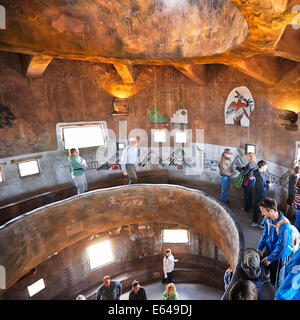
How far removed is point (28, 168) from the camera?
25.2 ft

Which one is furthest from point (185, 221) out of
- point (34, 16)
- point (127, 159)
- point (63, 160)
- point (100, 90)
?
point (34, 16)

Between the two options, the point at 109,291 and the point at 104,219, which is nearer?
the point at 109,291

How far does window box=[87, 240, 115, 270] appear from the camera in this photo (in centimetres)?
936

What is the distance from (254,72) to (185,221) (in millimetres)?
5198

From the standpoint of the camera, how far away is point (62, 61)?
798cm

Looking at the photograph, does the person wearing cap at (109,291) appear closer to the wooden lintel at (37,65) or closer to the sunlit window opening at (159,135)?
the sunlit window opening at (159,135)

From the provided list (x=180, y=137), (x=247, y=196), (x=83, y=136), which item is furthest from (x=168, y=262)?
(x=83, y=136)

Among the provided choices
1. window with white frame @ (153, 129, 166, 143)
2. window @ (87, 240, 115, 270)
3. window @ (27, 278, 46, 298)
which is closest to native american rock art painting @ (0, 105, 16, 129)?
window with white frame @ (153, 129, 166, 143)

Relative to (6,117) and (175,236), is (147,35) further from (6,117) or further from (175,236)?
(175,236)

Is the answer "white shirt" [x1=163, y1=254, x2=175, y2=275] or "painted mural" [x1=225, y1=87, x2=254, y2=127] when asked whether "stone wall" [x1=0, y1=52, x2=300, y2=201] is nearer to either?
"painted mural" [x1=225, y1=87, x2=254, y2=127]

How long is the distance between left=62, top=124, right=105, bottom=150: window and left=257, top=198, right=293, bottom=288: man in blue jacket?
6.97 m

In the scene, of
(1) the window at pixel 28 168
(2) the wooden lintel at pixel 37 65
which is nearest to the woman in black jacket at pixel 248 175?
(2) the wooden lintel at pixel 37 65

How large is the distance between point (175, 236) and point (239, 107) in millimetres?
6041

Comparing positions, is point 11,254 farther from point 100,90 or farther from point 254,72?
point 254,72
